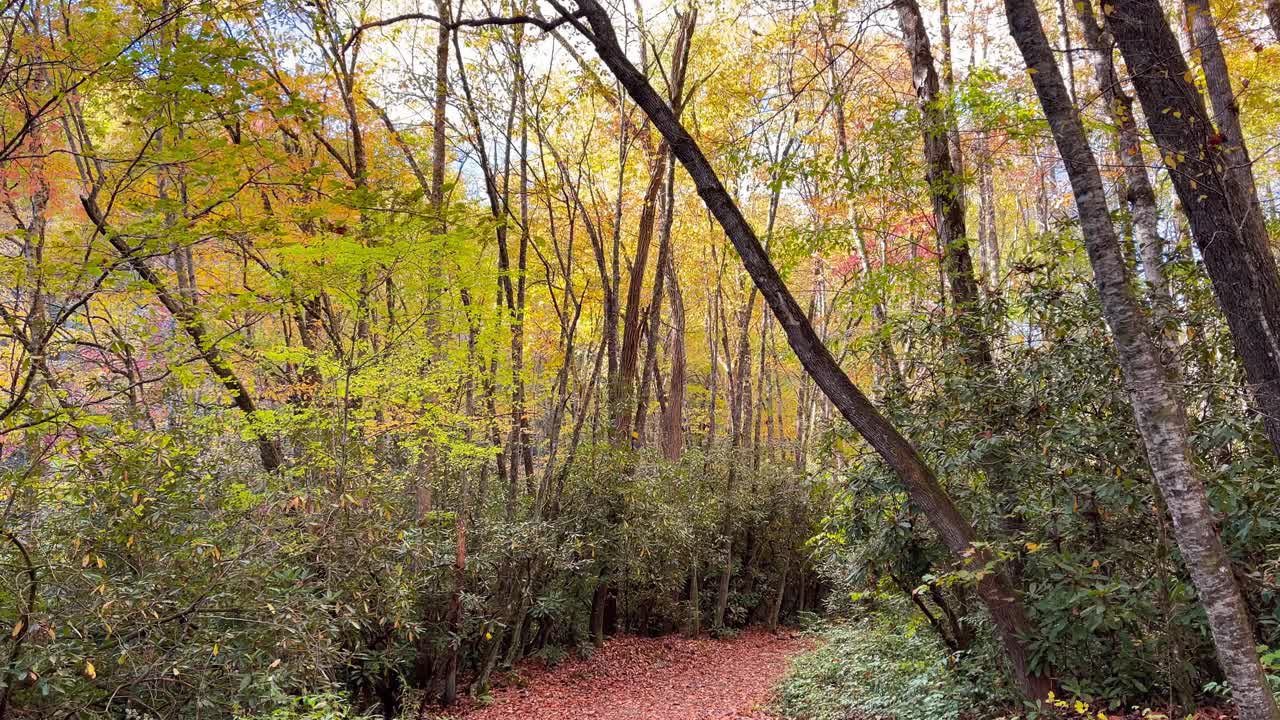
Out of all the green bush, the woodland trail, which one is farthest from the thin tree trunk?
the green bush

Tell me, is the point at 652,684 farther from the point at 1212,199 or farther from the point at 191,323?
the point at 1212,199

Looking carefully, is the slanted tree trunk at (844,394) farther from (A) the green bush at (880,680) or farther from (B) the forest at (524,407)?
(A) the green bush at (880,680)

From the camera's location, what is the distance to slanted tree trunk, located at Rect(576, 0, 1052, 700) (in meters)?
4.20

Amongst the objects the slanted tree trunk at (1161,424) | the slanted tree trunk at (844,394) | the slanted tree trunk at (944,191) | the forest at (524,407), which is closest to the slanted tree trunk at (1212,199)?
the forest at (524,407)

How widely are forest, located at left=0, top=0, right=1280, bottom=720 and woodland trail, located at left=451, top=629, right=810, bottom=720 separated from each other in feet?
0.51

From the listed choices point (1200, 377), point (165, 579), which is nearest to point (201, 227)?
point (165, 579)

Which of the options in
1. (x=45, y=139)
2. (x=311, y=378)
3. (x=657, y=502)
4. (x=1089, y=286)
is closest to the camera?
(x=1089, y=286)

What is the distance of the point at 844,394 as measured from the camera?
4332mm

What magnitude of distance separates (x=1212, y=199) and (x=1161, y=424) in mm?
1660

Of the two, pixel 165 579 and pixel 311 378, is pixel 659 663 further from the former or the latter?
pixel 165 579

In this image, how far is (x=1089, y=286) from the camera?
174 inches

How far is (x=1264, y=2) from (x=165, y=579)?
10894 millimetres

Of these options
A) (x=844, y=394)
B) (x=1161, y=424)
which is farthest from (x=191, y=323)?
(x=1161, y=424)

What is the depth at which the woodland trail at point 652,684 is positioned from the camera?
25.1ft
